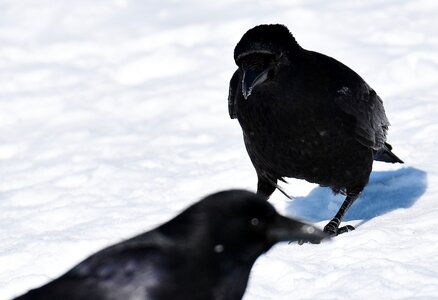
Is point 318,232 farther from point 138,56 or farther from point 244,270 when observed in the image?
point 138,56

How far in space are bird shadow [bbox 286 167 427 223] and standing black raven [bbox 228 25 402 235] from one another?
0.38 meters

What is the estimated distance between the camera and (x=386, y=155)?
22.9 ft

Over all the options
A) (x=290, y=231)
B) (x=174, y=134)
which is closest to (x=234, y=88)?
(x=290, y=231)

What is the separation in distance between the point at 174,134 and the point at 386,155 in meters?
2.87

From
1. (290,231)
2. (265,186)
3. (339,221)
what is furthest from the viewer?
(265,186)

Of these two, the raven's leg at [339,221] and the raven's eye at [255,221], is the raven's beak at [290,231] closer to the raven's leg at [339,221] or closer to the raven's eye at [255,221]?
the raven's eye at [255,221]

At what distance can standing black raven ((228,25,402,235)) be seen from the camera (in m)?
5.71

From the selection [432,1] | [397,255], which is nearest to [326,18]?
[432,1]

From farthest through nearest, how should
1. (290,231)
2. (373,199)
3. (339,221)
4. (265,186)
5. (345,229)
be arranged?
1. (373,199)
2. (265,186)
3. (339,221)
4. (345,229)
5. (290,231)

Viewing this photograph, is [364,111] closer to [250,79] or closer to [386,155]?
[386,155]

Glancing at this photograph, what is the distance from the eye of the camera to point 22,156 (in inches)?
366

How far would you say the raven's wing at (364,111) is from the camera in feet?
19.9

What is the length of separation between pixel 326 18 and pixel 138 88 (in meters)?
3.04

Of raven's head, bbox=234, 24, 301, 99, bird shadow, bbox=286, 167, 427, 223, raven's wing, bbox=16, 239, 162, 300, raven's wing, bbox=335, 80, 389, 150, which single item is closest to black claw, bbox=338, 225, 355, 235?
bird shadow, bbox=286, 167, 427, 223
